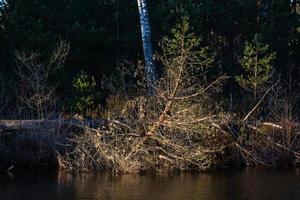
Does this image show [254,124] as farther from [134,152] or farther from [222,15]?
[222,15]

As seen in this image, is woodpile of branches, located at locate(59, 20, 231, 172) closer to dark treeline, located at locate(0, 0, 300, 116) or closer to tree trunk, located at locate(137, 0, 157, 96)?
dark treeline, located at locate(0, 0, 300, 116)

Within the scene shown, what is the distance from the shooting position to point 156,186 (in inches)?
827

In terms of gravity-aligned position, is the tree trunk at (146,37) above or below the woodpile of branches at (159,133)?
above

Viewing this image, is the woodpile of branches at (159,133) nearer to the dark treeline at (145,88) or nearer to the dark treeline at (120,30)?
the dark treeline at (145,88)

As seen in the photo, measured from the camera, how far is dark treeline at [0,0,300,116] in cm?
2941

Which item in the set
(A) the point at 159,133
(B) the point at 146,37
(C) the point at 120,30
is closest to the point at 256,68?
(B) the point at 146,37

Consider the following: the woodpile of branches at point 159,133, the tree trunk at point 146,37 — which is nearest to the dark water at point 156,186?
the woodpile of branches at point 159,133

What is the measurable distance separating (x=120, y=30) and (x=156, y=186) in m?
13.7

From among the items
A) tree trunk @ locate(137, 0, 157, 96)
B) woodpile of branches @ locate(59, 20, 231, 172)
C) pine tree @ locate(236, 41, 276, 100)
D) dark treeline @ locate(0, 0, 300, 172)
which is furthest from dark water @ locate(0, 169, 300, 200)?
tree trunk @ locate(137, 0, 157, 96)

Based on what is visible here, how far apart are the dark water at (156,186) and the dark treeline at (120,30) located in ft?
19.7

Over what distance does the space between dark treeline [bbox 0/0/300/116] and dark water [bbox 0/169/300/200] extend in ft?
19.7

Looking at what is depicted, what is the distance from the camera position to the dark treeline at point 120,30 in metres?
29.4

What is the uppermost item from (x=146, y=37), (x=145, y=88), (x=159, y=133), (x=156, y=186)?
(x=146, y=37)

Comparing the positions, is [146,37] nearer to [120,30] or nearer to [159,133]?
[120,30]
